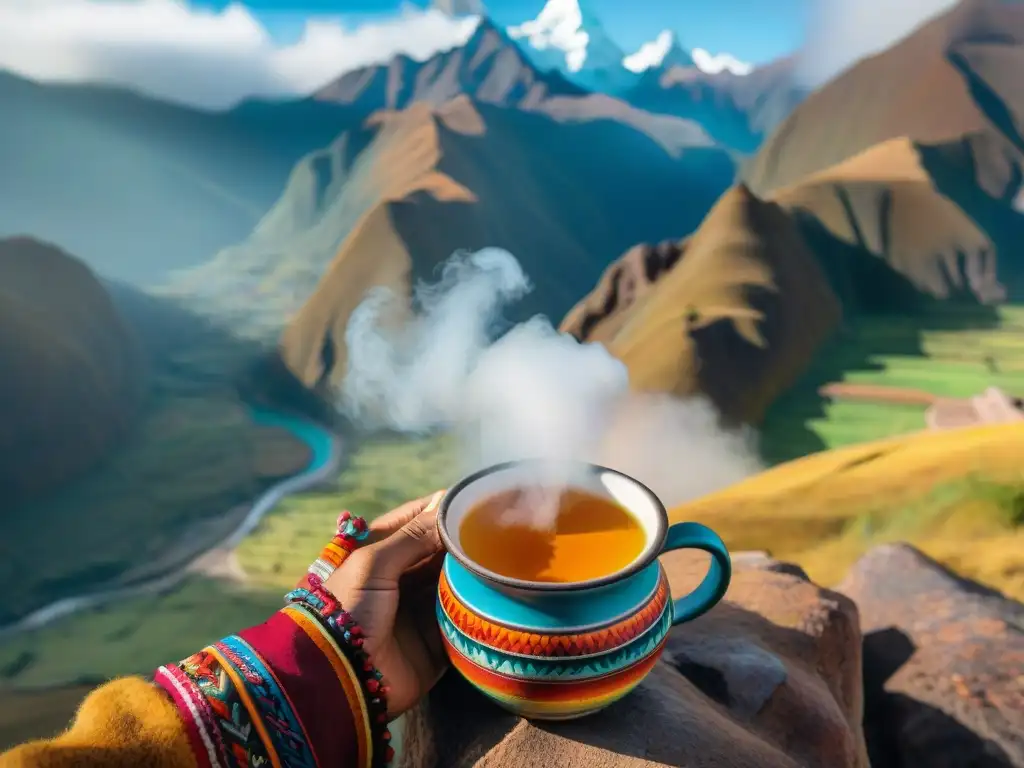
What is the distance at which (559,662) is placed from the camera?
182cm

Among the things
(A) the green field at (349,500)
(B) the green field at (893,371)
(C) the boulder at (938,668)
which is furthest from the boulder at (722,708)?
(A) the green field at (349,500)

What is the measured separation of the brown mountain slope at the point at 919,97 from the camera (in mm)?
39406

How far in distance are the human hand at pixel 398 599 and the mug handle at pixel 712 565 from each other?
2.57ft

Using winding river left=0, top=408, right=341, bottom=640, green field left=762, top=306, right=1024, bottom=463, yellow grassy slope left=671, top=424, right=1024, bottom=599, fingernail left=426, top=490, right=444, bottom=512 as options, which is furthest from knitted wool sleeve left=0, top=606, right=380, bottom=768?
winding river left=0, top=408, right=341, bottom=640

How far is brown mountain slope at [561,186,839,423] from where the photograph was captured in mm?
14531

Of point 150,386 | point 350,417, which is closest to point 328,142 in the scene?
point 150,386

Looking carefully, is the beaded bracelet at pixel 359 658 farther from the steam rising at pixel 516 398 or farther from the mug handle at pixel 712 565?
the mug handle at pixel 712 565

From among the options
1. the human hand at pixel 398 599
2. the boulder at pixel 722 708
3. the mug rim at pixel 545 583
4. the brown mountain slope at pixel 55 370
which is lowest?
the brown mountain slope at pixel 55 370

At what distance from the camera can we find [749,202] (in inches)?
778

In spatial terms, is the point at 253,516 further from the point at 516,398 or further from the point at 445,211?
the point at 445,211

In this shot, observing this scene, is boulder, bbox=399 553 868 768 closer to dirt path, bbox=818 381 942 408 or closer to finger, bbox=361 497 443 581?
finger, bbox=361 497 443 581

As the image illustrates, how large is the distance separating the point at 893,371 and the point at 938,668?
572 inches

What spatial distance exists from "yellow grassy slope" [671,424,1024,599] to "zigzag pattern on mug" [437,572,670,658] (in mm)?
3184

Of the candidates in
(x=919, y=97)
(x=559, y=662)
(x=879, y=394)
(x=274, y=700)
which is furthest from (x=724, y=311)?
(x=919, y=97)
